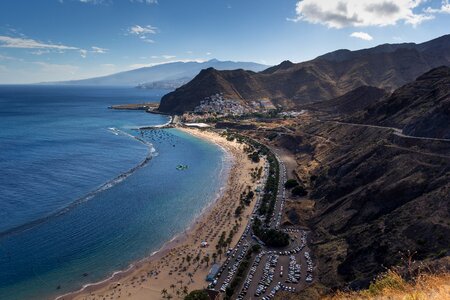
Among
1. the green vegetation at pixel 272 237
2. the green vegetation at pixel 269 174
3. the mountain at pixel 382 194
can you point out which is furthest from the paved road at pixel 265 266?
the green vegetation at pixel 269 174

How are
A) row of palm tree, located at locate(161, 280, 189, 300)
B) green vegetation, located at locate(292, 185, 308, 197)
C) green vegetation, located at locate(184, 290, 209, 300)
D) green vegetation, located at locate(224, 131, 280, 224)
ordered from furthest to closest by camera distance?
1. green vegetation, located at locate(292, 185, 308, 197)
2. green vegetation, located at locate(224, 131, 280, 224)
3. row of palm tree, located at locate(161, 280, 189, 300)
4. green vegetation, located at locate(184, 290, 209, 300)

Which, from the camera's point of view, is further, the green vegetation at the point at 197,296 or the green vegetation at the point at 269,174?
the green vegetation at the point at 269,174

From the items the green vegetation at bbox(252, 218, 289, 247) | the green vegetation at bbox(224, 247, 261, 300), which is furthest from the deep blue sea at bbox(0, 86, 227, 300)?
the green vegetation at bbox(224, 247, 261, 300)

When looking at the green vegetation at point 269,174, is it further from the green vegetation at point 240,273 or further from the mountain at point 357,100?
the mountain at point 357,100

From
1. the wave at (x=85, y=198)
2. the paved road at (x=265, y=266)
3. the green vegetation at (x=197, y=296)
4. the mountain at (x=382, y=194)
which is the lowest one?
the paved road at (x=265, y=266)

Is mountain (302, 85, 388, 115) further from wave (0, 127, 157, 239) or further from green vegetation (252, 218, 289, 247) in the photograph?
green vegetation (252, 218, 289, 247)

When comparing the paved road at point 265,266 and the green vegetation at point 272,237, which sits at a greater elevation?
the green vegetation at point 272,237

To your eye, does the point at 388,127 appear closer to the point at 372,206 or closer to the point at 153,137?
the point at 372,206
